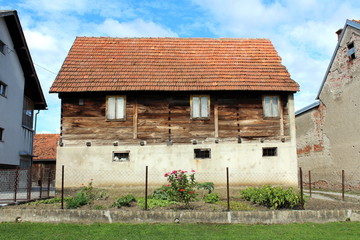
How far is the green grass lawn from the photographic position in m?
8.09

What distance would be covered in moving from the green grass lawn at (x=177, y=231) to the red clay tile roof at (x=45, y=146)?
18977 mm

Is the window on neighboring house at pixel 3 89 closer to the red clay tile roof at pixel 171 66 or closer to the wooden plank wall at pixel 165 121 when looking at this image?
the red clay tile roof at pixel 171 66

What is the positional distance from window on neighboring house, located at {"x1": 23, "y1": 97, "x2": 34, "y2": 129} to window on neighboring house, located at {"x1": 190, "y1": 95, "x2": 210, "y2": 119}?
38.2 feet

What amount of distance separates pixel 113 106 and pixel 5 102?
7.04m

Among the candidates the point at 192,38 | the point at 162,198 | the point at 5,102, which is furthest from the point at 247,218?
the point at 5,102

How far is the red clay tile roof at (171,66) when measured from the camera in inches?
601

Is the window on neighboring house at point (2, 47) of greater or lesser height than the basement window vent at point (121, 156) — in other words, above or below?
above

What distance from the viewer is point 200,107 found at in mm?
15570

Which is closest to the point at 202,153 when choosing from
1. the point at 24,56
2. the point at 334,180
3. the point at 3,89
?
the point at 334,180

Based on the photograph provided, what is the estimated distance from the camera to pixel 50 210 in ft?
32.2

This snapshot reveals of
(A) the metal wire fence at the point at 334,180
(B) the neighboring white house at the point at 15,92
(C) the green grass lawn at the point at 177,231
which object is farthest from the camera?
(B) the neighboring white house at the point at 15,92

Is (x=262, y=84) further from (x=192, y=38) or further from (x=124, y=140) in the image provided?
(x=124, y=140)

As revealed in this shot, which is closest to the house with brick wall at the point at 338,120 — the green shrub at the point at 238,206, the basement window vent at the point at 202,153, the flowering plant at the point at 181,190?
the basement window vent at the point at 202,153

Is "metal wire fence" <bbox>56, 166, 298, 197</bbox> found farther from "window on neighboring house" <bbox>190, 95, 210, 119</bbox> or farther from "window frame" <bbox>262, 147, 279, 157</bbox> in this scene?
"window on neighboring house" <bbox>190, 95, 210, 119</bbox>
